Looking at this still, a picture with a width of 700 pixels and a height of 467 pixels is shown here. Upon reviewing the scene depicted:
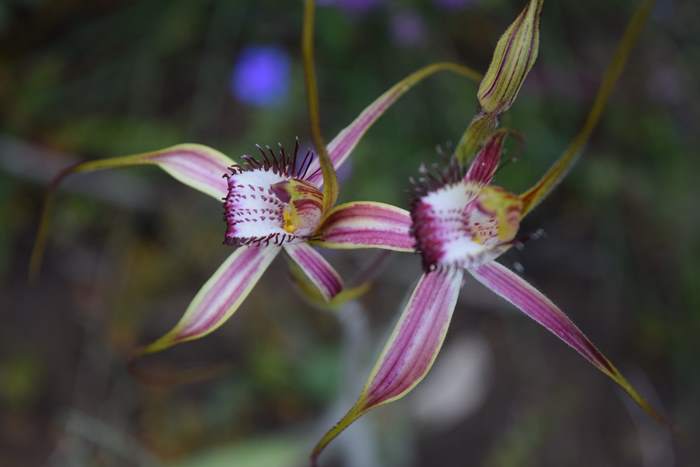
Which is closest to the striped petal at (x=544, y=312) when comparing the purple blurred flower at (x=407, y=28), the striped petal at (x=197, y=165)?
the striped petal at (x=197, y=165)

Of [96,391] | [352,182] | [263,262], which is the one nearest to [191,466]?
[96,391]

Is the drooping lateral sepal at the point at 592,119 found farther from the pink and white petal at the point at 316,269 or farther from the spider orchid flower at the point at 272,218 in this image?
the pink and white petal at the point at 316,269

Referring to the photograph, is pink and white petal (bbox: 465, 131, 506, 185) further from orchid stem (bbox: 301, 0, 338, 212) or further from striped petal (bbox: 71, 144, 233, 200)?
striped petal (bbox: 71, 144, 233, 200)

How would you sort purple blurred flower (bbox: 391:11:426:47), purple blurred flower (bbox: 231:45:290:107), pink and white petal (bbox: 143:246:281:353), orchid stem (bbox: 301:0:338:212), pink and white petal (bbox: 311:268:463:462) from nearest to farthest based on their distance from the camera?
orchid stem (bbox: 301:0:338:212)
pink and white petal (bbox: 311:268:463:462)
pink and white petal (bbox: 143:246:281:353)
purple blurred flower (bbox: 231:45:290:107)
purple blurred flower (bbox: 391:11:426:47)

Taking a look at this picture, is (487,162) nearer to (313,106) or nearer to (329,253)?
(313,106)

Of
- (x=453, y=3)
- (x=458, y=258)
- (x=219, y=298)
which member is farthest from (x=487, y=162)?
(x=453, y=3)

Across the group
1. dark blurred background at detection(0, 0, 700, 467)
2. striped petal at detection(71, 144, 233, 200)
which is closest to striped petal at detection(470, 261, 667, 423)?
striped petal at detection(71, 144, 233, 200)
